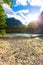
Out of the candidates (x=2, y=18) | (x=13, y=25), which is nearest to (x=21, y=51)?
(x=13, y=25)

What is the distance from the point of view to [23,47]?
260 centimetres

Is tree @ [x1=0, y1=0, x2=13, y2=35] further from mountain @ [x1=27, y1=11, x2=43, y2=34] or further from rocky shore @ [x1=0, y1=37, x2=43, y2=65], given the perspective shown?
mountain @ [x1=27, y1=11, x2=43, y2=34]

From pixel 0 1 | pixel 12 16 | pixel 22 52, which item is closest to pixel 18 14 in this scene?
pixel 12 16

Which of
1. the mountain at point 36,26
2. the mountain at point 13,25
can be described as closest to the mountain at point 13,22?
the mountain at point 13,25

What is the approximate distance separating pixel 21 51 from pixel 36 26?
0.80m

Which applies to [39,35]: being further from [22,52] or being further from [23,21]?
[22,52]

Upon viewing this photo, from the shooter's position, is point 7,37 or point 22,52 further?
point 7,37

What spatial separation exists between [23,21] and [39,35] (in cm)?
39

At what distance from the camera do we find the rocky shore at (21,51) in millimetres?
2117

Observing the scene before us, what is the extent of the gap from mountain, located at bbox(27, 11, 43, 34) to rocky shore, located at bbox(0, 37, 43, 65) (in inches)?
6.8

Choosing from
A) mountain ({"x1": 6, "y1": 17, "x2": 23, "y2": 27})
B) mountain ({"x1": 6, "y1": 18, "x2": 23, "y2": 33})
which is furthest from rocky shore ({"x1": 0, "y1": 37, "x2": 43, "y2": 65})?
mountain ({"x1": 6, "y1": 17, "x2": 23, "y2": 27})

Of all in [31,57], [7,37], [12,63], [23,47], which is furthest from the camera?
[7,37]

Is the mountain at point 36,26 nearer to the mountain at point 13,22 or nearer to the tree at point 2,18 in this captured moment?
the mountain at point 13,22

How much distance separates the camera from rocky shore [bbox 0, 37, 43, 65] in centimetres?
212
